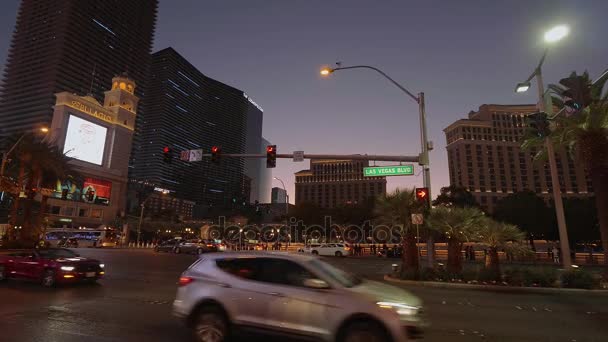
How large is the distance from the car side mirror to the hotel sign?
306 feet

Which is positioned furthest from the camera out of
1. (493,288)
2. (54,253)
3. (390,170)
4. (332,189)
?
(332,189)

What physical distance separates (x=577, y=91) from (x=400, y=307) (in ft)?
65.7

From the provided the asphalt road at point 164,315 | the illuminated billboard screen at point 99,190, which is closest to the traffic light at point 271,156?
the asphalt road at point 164,315

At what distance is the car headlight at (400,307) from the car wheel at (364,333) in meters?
0.29

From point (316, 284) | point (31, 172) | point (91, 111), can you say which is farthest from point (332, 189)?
point (316, 284)

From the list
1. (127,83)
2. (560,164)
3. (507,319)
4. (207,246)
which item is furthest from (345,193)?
(507,319)

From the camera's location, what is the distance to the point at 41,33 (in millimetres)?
171250

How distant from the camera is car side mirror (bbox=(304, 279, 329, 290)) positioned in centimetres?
561

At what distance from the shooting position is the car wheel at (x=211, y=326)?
600 cm

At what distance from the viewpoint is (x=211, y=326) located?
19.9ft

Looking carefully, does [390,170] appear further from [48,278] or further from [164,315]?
[48,278]

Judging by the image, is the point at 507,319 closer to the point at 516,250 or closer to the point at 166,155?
the point at 516,250

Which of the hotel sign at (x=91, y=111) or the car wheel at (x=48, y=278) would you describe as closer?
the car wheel at (x=48, y=278)

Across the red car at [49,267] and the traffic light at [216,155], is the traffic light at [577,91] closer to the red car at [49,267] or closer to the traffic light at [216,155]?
the traffic light at [216,155]
